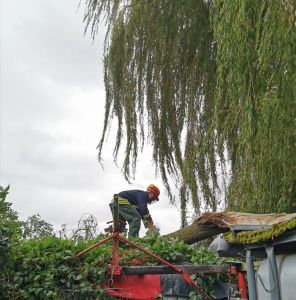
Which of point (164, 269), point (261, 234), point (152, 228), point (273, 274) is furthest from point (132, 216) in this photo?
point (273, 274)

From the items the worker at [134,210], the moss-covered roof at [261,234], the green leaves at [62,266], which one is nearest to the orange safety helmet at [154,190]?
the worker at [134,210]

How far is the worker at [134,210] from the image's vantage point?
31.9 ft

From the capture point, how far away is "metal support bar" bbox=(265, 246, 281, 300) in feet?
14.2

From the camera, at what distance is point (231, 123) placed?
26.1 feet

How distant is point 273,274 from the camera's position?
173 inches

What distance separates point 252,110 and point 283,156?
695mm

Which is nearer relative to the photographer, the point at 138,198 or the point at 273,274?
the point at 273,274

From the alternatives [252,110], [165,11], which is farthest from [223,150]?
[165,11]

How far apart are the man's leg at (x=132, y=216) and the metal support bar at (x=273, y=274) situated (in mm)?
5342

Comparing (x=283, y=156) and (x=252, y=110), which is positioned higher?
(x=252, y=110)

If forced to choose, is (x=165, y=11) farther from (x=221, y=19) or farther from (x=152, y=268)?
(x=152, y=268)

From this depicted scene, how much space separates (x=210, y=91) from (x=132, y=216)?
2.67 metres

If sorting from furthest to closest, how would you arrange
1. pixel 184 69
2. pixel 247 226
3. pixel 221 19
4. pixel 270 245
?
pixel 184 69, pixel 221 19, pixel 247 226, pixel 270 245

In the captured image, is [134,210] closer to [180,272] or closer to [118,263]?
[118,263]
